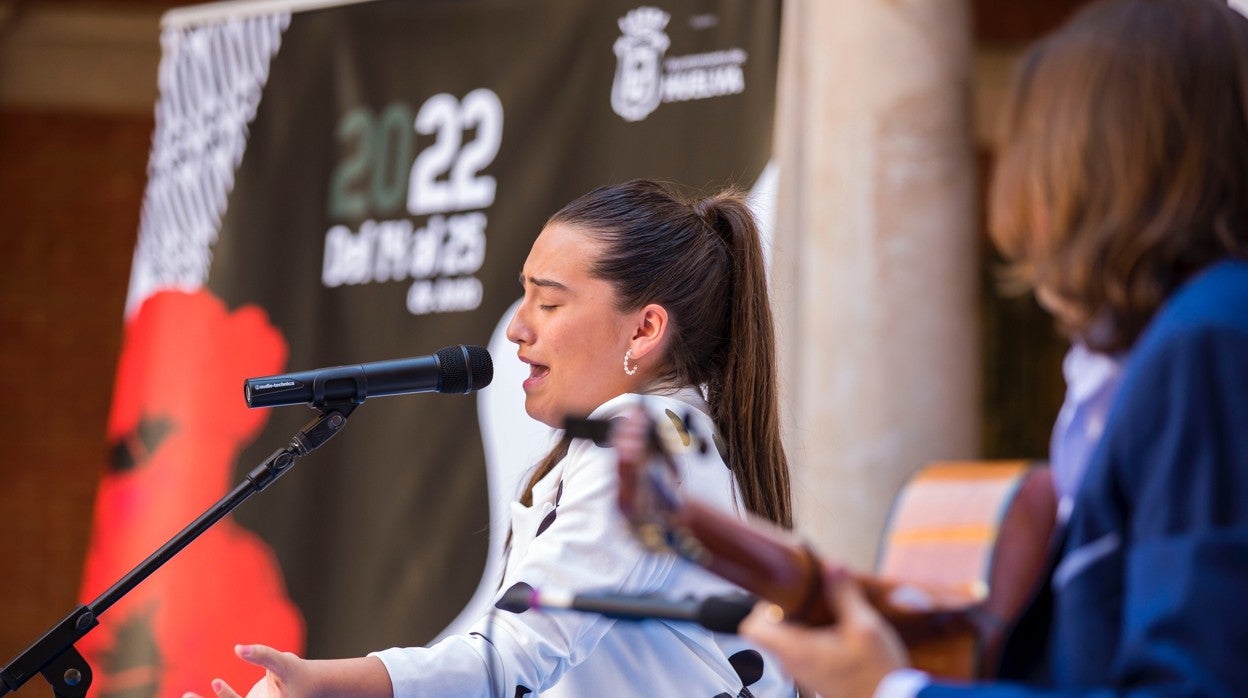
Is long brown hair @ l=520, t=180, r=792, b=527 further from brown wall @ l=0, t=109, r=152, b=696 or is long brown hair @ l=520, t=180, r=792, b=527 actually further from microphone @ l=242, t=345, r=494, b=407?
brown wall @ l=0, t=109, r=152, b=696

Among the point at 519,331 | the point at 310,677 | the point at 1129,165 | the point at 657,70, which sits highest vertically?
the point at 657,70

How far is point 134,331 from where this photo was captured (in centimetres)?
398

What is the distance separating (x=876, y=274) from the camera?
3.05m

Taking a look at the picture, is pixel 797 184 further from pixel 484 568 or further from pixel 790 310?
pixel 484 568

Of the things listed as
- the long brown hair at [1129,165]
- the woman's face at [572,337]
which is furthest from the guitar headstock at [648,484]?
the woman's face at [572,337]

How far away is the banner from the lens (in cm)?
331

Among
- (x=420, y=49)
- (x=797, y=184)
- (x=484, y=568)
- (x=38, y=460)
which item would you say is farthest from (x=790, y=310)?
(x=38, y=460)

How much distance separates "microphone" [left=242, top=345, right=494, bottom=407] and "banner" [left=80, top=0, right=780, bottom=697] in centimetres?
127

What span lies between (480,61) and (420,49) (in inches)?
8.2

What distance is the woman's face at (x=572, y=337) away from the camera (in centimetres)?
207

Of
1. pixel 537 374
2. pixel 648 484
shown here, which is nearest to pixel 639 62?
pixel 537 374

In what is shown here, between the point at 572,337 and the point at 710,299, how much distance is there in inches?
9.4

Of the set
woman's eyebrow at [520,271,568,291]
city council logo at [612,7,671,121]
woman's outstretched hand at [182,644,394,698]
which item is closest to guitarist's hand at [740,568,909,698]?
woman's outstretched hand at [182,644,394,698]

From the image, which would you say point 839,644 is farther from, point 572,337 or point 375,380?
point 572,337
